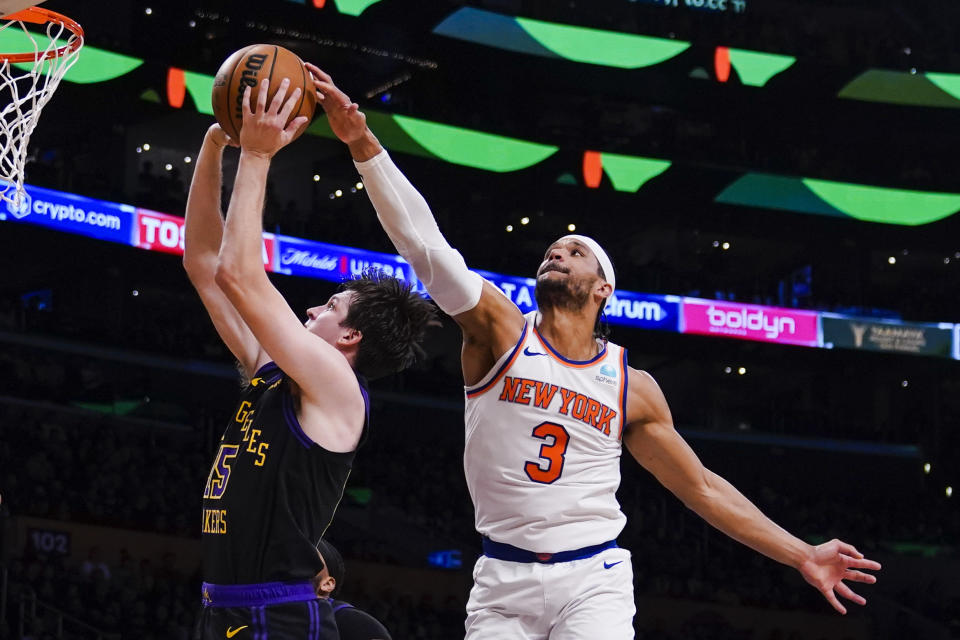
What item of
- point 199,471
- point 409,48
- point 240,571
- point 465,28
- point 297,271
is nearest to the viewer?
point 240,571

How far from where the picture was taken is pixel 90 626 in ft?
41.8

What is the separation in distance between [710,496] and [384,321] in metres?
2.02

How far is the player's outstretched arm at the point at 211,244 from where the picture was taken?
382 cm

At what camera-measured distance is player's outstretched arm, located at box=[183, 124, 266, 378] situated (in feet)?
12.5

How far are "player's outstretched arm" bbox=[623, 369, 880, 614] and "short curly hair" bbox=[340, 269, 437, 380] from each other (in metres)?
1.52

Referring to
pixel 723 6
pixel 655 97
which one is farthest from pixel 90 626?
pixel 723 6

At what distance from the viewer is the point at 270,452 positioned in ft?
11.1

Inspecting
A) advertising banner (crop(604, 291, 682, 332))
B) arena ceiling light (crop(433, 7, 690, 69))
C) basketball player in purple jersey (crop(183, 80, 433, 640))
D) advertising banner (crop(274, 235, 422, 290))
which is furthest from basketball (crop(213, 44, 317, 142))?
advertising banner (crop(604, 291, 682, 332))

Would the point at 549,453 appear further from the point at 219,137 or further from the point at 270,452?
the point at 219,137

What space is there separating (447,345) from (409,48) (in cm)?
706

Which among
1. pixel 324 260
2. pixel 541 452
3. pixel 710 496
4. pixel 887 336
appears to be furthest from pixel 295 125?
pixel 887 336

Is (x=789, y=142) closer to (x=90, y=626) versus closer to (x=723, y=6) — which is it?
(x=723, y=6)

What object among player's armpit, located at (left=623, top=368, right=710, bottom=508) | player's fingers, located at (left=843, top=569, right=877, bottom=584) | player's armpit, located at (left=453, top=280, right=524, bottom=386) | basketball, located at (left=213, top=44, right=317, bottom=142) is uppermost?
basketball, located at (left=213, top=44, right=317, bottom=142)

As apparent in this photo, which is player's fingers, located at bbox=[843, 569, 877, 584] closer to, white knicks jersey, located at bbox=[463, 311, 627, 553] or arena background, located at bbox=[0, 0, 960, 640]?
white knicks jersey, located at bbox=[463, 311, 627, 553]
